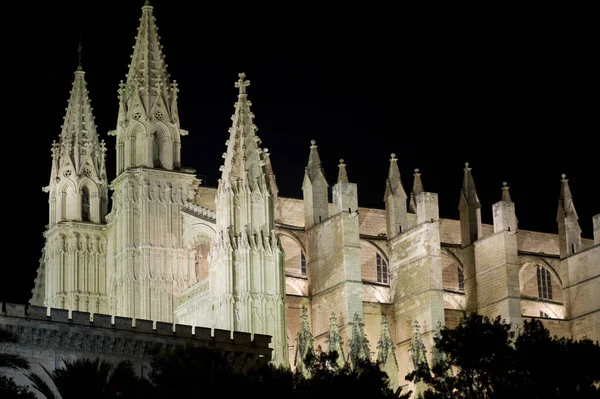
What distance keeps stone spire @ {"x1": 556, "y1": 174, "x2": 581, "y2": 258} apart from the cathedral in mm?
85

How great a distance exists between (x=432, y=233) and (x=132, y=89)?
14.2 m

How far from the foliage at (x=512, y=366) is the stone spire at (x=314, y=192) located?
966 inches

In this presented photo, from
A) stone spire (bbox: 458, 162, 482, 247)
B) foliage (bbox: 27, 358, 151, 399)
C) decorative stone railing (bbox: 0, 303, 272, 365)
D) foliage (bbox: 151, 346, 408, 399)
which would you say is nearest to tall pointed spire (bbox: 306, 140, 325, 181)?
stone spire (bbox: 458, 162, 482, 247)

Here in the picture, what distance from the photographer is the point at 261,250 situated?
232 ft

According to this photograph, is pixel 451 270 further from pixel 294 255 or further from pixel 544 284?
pixel 294 255

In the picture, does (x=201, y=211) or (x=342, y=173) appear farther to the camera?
(x=342, y=173)

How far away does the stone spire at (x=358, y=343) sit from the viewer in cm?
7300

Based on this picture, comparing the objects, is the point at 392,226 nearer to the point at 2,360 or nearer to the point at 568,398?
the point at 568,398

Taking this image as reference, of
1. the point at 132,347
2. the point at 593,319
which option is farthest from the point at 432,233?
the point at 132,347

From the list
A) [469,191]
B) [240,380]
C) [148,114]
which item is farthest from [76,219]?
[240,380]

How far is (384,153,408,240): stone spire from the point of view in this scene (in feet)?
279

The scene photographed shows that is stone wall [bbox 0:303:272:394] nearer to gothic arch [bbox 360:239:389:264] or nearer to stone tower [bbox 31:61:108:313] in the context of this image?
stone tower [bbox 31:61:108:313]

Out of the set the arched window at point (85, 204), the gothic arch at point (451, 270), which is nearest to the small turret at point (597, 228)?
the gothic arch at point (451, 270)

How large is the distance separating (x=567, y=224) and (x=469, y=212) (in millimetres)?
4966
